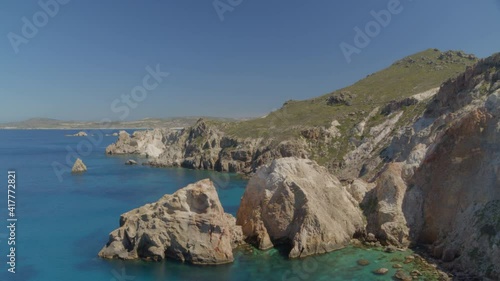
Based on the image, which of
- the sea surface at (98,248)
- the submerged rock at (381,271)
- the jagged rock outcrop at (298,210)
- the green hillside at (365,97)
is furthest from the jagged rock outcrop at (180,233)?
the green hillside at (365,97)

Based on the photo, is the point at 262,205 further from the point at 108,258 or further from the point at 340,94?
the point at 340,94

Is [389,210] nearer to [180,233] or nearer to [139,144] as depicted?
[180,233]

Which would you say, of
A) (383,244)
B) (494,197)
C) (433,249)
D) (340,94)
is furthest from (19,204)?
(340,94)

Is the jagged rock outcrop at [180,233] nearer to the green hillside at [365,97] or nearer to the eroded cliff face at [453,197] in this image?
the eroded cliff face at [453,197]

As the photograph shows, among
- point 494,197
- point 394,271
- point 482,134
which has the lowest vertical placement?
point 394,271

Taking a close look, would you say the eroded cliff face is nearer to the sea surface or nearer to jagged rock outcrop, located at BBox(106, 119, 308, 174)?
the sea surface

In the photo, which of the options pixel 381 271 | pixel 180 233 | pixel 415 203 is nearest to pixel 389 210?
pixel 415 203
